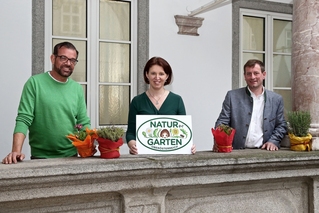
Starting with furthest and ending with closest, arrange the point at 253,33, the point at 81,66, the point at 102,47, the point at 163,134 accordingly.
Answer: the point at 253,33
the point at 102,47
the point at 81,66
the point at 163,134

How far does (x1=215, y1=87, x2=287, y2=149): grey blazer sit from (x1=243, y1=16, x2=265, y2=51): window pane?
362 centimetres

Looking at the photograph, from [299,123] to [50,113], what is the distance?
1.81 m

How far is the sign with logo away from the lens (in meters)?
2.58

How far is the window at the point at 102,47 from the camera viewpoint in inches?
217

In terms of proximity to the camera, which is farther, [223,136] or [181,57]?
[181,57]

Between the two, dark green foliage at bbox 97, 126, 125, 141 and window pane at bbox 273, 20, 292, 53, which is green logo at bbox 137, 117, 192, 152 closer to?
dark green foliage at bbox 97, 126, 125, 141

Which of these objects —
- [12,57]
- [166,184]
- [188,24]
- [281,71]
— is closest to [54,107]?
[166,184]

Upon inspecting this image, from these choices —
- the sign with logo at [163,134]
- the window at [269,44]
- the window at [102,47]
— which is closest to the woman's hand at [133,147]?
the sign with logo at [163,134]

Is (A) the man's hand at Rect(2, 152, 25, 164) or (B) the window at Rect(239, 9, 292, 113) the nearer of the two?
(A) the man's hand at Rect(2, 152, 25, 164)

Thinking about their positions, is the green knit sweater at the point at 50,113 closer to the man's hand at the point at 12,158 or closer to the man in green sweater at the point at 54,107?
the man in green sweater at the point at 54,107

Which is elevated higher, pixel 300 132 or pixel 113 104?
pixel 113 104

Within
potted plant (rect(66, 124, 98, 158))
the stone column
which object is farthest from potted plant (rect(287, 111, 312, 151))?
potted plant (rect(66, 124, 98, 158))

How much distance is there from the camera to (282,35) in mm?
7059

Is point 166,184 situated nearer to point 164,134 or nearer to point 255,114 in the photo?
point 164,134
